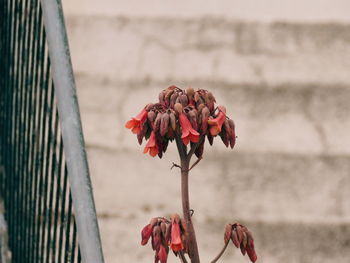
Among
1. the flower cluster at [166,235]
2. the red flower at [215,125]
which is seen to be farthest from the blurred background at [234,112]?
the red flower at [215,125]

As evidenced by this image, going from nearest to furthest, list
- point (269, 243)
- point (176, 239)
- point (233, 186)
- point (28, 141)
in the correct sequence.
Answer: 1. point (176, 239)
2. point (28, 141)
3. point (269, 243)
4. point (233, 186)

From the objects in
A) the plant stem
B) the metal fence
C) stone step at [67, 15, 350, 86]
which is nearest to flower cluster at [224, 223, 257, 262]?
the plant stem

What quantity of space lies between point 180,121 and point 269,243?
5.88 ft

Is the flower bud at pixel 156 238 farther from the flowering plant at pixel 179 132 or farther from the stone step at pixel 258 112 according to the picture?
the stone step at pixel 258 112

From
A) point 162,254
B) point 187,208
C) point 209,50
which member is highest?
point 209,50

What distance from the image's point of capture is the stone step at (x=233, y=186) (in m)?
4.38

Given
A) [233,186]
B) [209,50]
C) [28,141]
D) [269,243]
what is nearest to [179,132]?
[28,141]

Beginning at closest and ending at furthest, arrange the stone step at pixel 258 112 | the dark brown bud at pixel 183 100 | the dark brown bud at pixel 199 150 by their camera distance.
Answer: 1. the dark brown bud at pixel 183 100
2. the dark brown bud at pixel 199 150
3. the stone step at pixel 258 112

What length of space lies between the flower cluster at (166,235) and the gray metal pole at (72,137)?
16 cm

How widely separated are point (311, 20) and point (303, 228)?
1386mm

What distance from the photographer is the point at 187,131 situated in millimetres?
2580

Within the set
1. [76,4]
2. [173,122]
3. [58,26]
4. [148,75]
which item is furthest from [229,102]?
[173,122]

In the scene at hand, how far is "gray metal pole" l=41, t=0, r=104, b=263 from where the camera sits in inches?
102

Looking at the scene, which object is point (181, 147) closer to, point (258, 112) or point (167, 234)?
point (167, 234)
